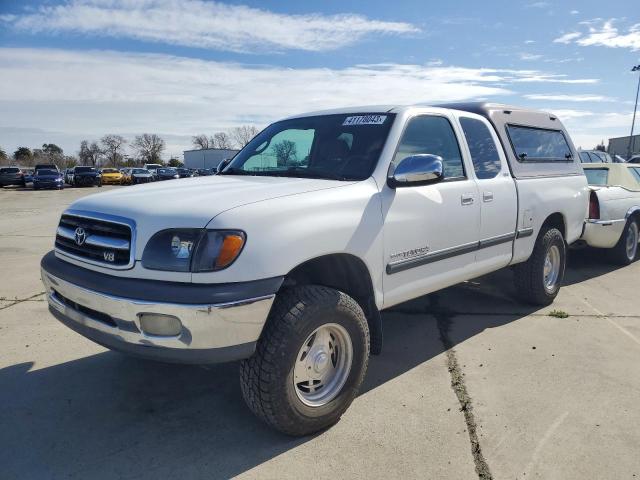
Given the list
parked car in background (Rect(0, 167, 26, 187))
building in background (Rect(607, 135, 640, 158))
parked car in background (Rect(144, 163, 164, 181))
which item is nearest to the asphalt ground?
parked car in background (Rect(0, 167, 26, 187))

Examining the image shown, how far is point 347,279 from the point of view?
10.7 ft

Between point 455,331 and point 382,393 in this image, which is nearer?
point 382,393

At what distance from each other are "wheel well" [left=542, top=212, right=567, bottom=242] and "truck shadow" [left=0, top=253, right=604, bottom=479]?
1.78 m

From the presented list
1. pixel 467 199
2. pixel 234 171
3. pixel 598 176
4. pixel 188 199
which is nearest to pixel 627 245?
pixel 598 176

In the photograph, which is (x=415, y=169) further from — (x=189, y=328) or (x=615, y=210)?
(x=615, y=210)

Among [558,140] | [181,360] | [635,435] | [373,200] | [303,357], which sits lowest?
[635,435]

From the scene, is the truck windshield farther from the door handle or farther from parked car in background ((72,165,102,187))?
parked car in background ((72,165,102,187))

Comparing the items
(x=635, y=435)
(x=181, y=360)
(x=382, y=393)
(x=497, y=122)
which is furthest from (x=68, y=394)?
(x=497, y=122)

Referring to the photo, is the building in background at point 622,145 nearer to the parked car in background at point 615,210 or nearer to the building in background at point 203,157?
the building in background at point 203,157

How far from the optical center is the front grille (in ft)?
8.66

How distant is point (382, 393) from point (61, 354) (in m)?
2.65

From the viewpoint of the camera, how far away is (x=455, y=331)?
4.63 metres

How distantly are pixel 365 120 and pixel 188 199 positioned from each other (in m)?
1.55

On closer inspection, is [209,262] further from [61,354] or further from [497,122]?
[497,122]
